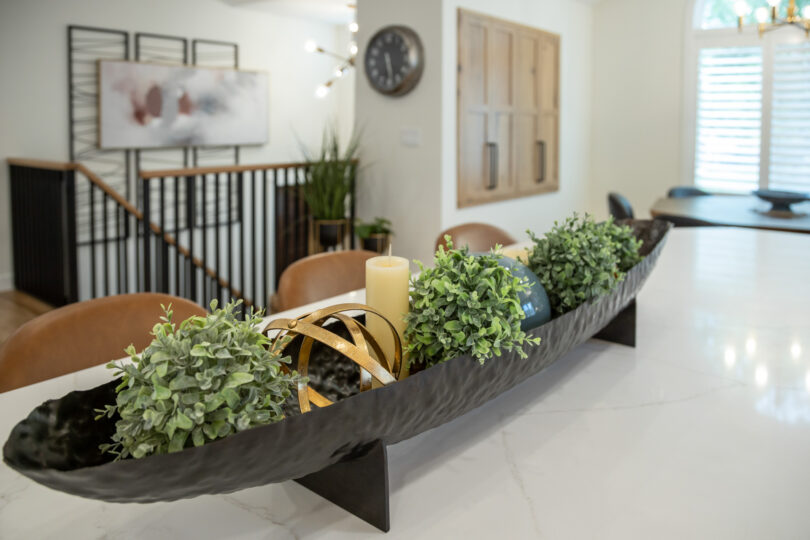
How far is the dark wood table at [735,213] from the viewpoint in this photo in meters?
3.50

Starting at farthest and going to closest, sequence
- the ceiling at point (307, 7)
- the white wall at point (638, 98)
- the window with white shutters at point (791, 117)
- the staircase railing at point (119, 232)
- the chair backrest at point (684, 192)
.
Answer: the ceiling at point (307, 7), the white wall at point (638, 98), the window with white shutters at point (791, 117), the chair backrest at point (684, 192), the staircase railing at point (119, 232)

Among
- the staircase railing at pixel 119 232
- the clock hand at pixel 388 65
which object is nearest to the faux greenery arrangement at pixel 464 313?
the staircase railing at pixel 119 232

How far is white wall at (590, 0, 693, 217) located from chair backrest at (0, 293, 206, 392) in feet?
18.6

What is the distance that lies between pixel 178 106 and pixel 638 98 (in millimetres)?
4189

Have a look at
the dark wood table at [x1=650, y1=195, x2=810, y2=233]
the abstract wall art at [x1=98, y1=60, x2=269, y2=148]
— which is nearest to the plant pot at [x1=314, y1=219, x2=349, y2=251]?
the dark wood table at [x1=650, y1=195, x2=810, y2=233]

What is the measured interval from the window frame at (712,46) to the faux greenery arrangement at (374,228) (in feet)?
9.84

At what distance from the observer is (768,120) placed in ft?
18.4

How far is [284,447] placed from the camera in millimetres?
604

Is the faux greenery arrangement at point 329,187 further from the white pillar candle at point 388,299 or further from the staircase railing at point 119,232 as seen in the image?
the white pillar candle at point 388,299

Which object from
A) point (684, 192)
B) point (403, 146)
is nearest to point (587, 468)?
point (403, 146)

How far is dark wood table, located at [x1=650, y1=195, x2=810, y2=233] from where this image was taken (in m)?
3.50

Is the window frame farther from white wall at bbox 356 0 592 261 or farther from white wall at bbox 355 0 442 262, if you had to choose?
white wall at bbox 355 0 442 262

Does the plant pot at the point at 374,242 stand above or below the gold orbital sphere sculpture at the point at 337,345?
below

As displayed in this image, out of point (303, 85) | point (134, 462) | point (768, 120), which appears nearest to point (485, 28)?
point (768, 120)
